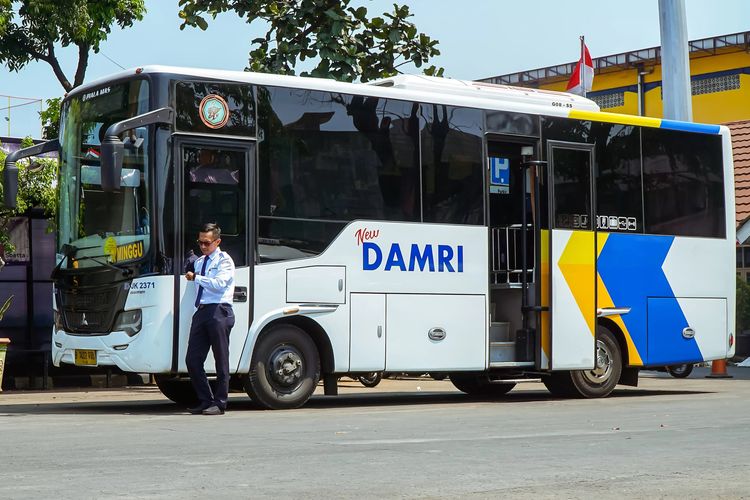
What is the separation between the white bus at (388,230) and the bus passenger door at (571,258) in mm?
24

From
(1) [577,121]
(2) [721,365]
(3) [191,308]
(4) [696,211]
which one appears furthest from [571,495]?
(2) [721,365]

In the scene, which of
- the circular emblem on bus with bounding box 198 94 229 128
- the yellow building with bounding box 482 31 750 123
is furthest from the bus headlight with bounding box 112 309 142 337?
the yellow building with bounding box 482 31 750 123

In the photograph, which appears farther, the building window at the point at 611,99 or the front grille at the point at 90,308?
the building window at the point at 611,99

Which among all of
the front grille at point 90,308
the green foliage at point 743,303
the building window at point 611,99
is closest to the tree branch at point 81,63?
the front grille at point 90,308

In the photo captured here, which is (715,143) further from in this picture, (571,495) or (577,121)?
(571,495)

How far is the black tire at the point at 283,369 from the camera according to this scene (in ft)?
43.2

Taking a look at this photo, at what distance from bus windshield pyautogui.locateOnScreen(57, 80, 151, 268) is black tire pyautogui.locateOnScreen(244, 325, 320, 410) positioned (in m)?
1.65

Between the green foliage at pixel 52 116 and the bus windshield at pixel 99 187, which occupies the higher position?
the green foliage at pixel 52 116

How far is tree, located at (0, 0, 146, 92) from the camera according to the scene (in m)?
23.2

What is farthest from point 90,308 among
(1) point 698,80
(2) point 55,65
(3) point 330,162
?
(1) point 698,80

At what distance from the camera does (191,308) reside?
41.6ft

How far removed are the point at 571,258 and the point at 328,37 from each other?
17.6 feet

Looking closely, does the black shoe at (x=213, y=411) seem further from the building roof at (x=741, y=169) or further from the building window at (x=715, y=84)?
the building window at (x=715, y=84)

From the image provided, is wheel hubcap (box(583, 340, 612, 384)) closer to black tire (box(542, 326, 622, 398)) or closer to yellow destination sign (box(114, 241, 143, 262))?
black tire (box(542, 326, 622, 398))
